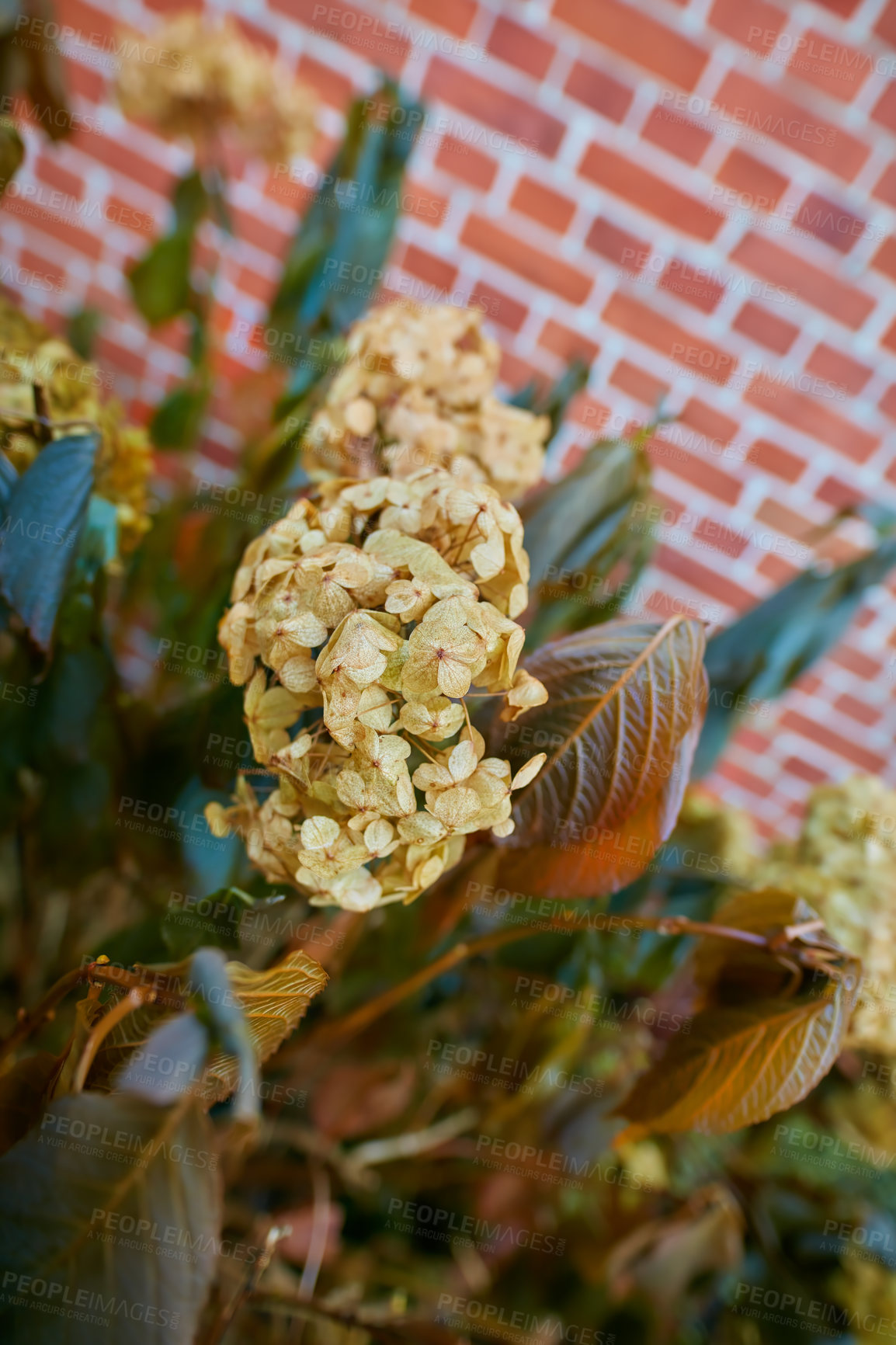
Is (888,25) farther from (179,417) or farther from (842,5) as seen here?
(179,417)

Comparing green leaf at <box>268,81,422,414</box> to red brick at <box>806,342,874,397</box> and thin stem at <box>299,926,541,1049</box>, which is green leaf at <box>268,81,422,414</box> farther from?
red brick at <box>806,342,874,397</box>

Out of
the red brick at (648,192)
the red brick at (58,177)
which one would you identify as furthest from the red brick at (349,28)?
the red brick at (58,177)

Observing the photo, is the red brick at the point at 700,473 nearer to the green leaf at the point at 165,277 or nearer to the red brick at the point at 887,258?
the red brick at the point at 887,258

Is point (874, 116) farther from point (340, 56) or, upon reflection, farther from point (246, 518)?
point (246, 518)

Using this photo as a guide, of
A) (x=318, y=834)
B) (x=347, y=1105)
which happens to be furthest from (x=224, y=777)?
(x=347, y=1105)

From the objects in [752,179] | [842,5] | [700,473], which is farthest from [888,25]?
[700,473]

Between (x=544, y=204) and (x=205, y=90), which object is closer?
(x=205, y=90)

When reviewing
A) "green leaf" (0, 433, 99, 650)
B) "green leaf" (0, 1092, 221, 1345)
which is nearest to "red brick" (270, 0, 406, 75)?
"green leaf" (0, 433, 99, 650)
